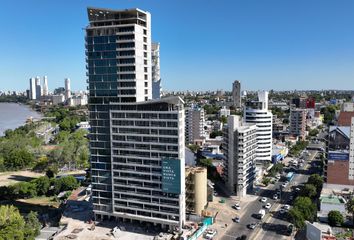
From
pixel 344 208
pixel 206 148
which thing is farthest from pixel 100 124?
pixel 206 148

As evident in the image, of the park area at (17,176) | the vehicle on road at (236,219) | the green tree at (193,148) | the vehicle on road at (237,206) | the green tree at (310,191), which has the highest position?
the green tree at (193,148)

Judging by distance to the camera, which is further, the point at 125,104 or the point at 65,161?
the point at 65,161

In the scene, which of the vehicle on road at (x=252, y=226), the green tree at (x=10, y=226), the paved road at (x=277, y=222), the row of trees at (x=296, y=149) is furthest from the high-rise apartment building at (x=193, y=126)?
the green tree at (x=10, y=226)

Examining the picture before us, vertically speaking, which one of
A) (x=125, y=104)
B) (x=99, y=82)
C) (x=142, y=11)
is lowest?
(x=125, y=104)

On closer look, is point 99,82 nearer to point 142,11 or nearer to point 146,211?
point 142,11

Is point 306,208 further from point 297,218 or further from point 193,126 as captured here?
point 193,126

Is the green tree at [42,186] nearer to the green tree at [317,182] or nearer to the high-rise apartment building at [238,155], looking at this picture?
the high-rise apartment building at [238,155]
